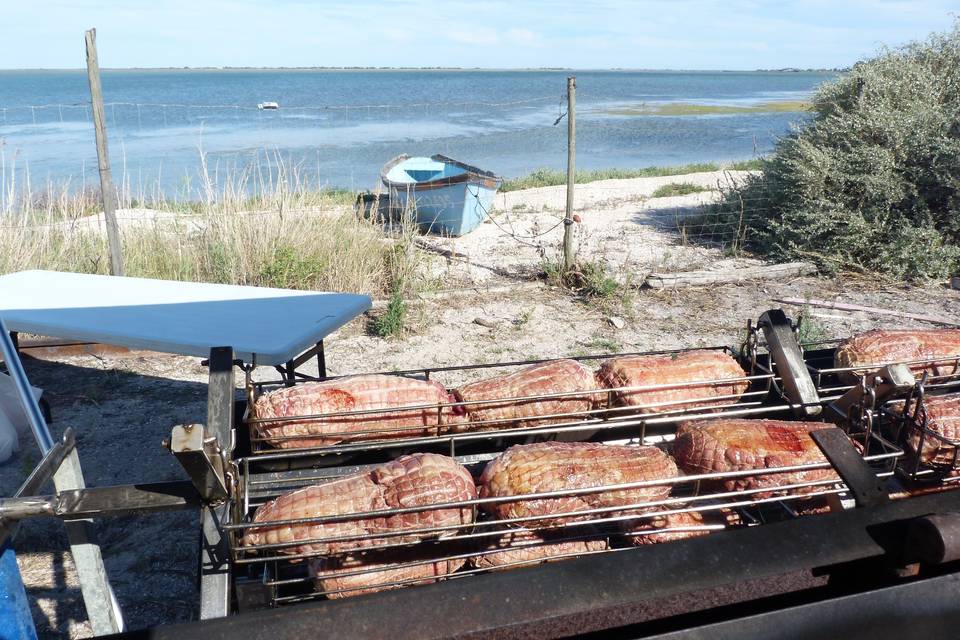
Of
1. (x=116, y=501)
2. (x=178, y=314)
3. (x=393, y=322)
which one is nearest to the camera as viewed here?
(x=116, y=501)

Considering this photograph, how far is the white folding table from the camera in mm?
2139

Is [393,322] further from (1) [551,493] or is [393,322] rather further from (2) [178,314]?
(1) [551,493]

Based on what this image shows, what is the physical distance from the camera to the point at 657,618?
105cm

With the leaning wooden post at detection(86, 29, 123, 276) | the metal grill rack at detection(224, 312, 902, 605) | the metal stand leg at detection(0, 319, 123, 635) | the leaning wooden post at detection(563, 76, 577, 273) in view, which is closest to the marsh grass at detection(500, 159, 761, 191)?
the leaning wooden post at detection(563, 76, 577, 273)

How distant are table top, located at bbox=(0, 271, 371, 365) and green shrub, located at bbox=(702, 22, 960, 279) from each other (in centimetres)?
652

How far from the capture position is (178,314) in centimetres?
380

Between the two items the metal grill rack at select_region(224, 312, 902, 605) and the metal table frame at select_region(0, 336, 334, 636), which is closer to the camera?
the metal table frame at select_region(0, 336, 334, 636)

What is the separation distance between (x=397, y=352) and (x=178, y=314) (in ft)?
7.72

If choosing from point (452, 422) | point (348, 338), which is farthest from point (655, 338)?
point (452, 422)

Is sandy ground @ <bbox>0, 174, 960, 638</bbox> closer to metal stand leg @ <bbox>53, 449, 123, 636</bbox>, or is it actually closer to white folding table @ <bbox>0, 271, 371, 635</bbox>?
metal stand leg @ <bbox>53, 449, 123, 636</bbox>

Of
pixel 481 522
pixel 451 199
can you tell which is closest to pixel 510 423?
pixel 481 522

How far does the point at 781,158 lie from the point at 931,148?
5.51 feet

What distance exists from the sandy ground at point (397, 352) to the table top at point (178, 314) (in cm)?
90

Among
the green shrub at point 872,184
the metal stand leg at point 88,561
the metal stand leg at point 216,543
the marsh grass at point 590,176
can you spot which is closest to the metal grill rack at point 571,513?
the metal stand leg at point 216,543
